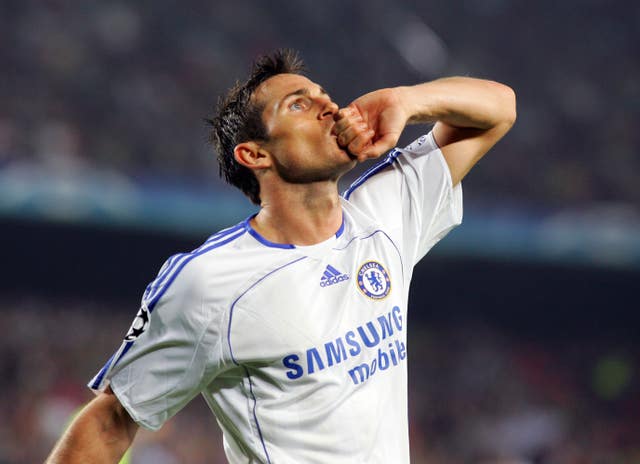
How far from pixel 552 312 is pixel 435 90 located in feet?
26.4

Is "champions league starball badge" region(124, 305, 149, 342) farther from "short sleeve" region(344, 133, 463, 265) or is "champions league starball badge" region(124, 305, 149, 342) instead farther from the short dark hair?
"short sleeve" region(344, 133, 463, 265)

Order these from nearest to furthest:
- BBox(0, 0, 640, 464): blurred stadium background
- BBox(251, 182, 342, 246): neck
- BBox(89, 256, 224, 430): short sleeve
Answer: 1. BBox(89, 256, 224, 430): short sleeve
2. BBox(251, 182, 342, 246): neck
3. BBox(0, 0, 640, 464): blurred stadium background

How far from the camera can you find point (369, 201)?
10.4 ft

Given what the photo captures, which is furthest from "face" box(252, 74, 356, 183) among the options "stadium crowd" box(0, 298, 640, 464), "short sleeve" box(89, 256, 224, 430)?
"stadium crowd" box(0, 298, 640, 464)

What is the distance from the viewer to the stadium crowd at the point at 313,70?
363 inches

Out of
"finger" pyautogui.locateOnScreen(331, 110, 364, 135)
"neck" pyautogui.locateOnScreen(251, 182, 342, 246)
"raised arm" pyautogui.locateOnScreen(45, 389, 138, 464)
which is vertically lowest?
"raised arm" pyautogui.locateOnScreen(45, 389, 138, 464)

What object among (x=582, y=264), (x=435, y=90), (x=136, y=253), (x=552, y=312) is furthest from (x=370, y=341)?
(x=552, y=312)

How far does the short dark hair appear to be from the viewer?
3137mm

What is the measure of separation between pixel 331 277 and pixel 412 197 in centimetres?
50

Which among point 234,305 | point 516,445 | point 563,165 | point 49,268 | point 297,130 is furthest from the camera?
point 563,165

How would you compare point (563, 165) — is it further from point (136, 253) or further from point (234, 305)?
point (234, 305)

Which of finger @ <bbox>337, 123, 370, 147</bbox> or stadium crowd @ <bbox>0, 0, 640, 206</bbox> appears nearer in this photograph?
finger @ <bbox>337, 123, 370, 147</bbox>

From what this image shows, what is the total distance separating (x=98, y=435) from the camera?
9.07 ft

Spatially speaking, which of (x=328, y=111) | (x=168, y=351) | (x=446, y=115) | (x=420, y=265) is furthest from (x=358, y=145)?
(x=420, y=265)
